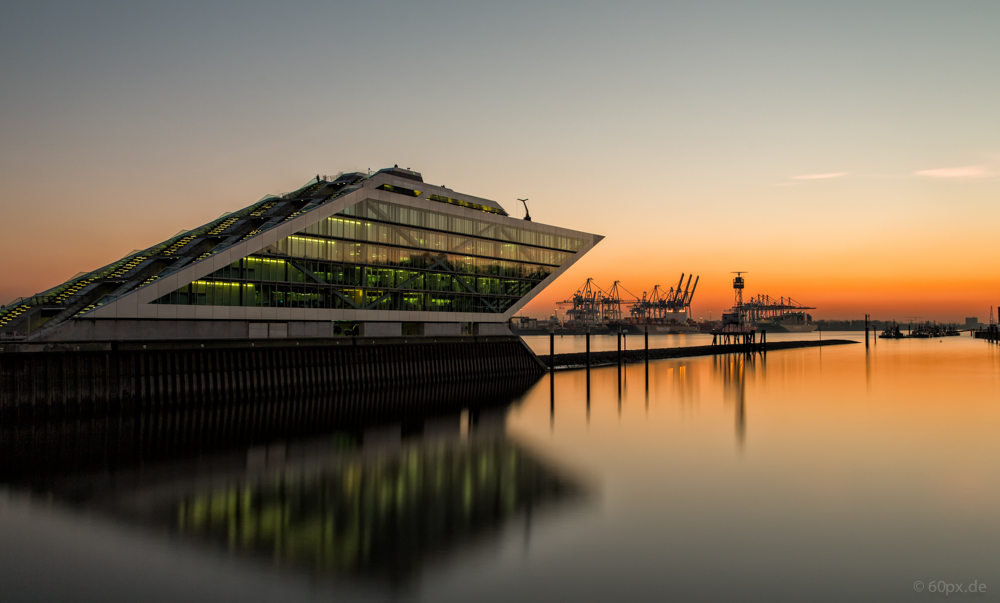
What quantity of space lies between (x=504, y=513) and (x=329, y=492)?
21.1 feet

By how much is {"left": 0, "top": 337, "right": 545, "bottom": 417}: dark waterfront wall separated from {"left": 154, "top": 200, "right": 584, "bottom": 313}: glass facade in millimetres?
4153

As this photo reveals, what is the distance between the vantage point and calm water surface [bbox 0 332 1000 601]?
49.5 ft

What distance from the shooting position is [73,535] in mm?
17781

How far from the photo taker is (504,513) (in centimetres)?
2039

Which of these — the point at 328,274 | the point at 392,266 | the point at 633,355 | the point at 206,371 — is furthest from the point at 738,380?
the point at 206,371

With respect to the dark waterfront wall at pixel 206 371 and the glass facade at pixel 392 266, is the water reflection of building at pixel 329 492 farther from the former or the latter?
the glass facade at pixel 392 266

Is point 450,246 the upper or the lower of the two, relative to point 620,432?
upper

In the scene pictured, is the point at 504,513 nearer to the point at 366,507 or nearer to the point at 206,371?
the point at 366,507

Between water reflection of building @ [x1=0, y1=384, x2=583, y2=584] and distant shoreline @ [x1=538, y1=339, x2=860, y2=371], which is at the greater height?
water reflection of building @ [x1=0, y1=384, x2=583, y2=584]

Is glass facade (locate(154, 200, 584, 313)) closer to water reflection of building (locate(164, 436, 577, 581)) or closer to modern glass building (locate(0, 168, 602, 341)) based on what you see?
modern glass building (locate(0, 168, 602, 341))

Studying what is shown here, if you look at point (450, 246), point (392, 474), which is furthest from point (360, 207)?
point (392, 474)

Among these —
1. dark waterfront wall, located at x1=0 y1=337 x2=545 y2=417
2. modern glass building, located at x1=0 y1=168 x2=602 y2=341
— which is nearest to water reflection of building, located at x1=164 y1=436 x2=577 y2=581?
dark waterfront wall, located at x1=0 y1=337 x2=545 y2=417

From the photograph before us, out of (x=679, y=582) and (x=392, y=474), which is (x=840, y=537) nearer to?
(x=679, y=582)

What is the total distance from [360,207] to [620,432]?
28.5 meters
